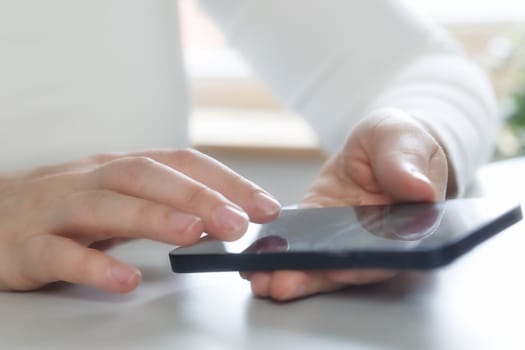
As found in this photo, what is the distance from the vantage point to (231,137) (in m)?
1.77

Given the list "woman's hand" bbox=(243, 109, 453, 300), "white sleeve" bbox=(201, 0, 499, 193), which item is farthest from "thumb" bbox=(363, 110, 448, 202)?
"white sleeve" bbox=(201, 0, 499, 193)

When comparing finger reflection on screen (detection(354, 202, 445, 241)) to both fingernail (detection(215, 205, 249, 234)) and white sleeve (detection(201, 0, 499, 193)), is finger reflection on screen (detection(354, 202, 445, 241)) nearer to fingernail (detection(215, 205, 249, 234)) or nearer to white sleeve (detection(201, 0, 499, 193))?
fingernail (detection(215, 205, 249, 234))

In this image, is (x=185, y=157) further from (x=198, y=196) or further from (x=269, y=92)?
(x=269, y=92)

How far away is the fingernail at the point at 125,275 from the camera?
1.55 feet

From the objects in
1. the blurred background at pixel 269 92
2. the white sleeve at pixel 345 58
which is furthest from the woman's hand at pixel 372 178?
the blurred background at pixel 269 92

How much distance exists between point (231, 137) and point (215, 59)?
0.52 metres

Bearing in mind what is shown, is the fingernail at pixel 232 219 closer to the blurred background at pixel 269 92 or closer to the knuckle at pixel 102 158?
the knuckle at pixel 102 158

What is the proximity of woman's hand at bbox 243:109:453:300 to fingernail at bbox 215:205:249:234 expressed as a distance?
28 millimetres

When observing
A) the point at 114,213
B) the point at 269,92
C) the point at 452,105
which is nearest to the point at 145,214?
the point at 114,213

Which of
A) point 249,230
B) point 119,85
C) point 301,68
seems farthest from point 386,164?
point 301,68

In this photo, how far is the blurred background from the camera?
5.80 ft

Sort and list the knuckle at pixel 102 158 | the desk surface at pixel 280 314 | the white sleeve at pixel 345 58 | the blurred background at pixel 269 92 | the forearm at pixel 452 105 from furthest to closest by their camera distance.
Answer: the blurred background at pixel 269 92 < the white sleeve at pixel 345 58 < the forearm at pixel 452 105 < the knuckle at pixel 102 158 < the desk surface at pixel 280 314

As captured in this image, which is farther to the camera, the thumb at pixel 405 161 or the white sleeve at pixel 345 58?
the white sleeve at pixel 345 58

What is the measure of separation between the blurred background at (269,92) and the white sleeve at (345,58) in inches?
21.8
